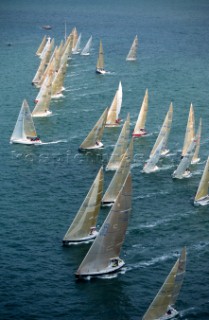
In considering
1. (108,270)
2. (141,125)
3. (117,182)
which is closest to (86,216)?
(108,270)

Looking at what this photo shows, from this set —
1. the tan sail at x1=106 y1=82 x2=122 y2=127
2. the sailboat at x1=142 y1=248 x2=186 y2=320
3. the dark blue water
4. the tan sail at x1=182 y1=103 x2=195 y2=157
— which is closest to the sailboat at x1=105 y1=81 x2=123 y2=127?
the tan sail at x1=106 y1=82 x2=122 y2=127

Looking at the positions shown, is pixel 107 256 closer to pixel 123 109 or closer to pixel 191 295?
pixel 191 295

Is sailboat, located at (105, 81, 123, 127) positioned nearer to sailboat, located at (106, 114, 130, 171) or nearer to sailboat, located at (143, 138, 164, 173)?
sailboat, located at (106, 114, 130, 171)

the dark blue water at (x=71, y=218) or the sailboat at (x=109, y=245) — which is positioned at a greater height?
the sailboat at (x=109, y=245)

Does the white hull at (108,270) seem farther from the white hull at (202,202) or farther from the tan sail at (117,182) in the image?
the white hull at (202,202)

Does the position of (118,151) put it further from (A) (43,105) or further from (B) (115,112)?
(A) (43,105)

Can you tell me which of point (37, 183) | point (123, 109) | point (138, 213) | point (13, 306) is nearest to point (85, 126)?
point (123, 109)

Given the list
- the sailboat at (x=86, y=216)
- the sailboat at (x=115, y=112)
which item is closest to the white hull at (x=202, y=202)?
the sailboat at (x=86, y=216)

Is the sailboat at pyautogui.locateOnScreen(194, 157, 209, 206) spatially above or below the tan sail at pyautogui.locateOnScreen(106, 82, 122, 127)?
above
